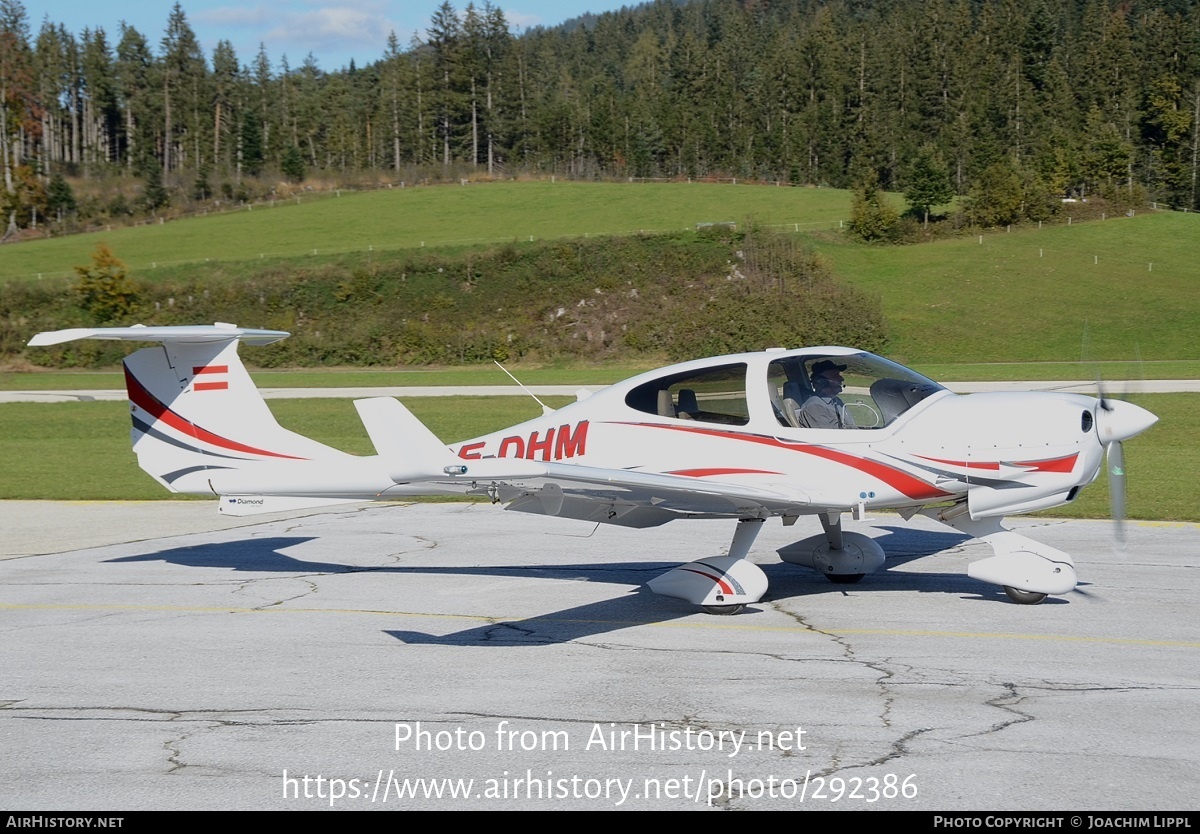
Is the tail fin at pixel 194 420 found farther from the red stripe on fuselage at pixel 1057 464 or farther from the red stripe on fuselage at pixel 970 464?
the red stripe on fuselage at pixel 1057 464

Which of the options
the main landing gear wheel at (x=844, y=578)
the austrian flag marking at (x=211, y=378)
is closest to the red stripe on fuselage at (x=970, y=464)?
the main landing gear wheel at (x=844, y=578)

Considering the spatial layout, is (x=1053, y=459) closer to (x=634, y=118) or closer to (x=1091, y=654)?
(x=1091, y=654)

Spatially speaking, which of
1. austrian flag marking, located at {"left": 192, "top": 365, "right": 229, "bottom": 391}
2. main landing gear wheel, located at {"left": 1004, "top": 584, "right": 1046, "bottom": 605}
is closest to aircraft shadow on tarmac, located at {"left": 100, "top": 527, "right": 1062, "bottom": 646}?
main landing gear wheel, located at {"left": 1004, "top": 584, "right": 1046, "bottom": 605}

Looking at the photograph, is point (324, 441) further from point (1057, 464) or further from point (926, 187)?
point (926, 187)

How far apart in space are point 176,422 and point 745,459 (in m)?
6.10

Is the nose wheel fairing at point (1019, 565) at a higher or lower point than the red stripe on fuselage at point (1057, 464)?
lower

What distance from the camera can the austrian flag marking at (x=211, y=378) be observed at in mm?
11906

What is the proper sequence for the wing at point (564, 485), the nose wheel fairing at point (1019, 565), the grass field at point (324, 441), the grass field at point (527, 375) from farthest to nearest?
the grass field at point (527, 375)
the grass field at point (324, 441)
the nose wheel fairing at point (1019, 565)
the wing at point (564, 485)

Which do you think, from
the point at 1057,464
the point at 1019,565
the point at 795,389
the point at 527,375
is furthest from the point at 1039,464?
the point at 527,375

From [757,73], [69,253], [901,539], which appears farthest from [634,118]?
[901,539]

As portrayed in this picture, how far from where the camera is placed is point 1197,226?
72062mm

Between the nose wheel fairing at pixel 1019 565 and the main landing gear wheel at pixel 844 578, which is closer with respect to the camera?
the nose wheel fairing at pixel 1019 565

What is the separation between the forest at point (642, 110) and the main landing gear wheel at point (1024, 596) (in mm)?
81520

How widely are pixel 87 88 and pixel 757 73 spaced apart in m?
88.6
